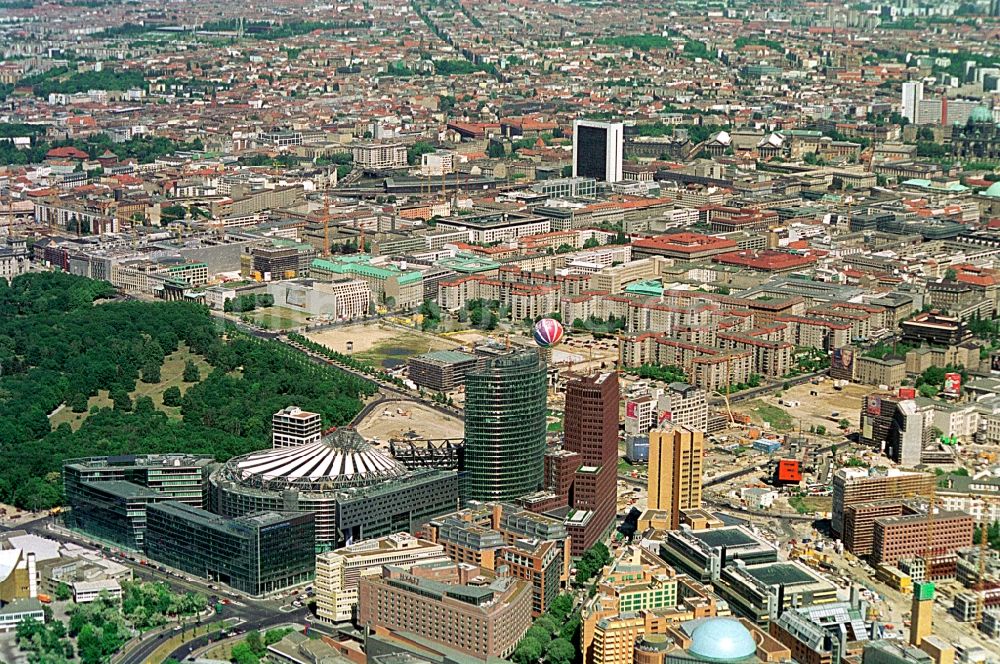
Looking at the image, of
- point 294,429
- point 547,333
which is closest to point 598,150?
point 547,333

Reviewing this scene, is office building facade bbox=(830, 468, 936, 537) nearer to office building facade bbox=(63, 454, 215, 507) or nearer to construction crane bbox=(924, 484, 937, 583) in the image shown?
construction crane bbox=(924, 484, 937, 583)

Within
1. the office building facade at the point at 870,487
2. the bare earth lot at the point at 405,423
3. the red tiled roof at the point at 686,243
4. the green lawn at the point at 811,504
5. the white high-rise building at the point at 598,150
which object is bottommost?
the green lawn at the point at 811,504

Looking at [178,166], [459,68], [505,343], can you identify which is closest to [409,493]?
[505,343]

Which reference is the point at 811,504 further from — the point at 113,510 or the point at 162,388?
the point at 162,388

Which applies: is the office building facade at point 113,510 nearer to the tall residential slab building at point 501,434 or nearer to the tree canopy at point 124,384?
the tree canopy at point 124,384

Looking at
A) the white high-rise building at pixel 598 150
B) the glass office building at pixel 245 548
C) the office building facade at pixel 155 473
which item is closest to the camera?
the glass office building at pixel 245 548

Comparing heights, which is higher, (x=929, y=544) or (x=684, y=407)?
(x=684, y=407)

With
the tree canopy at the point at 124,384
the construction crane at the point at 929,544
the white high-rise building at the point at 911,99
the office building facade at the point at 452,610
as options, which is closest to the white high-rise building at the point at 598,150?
the white high-rise building at the point at 911,99
